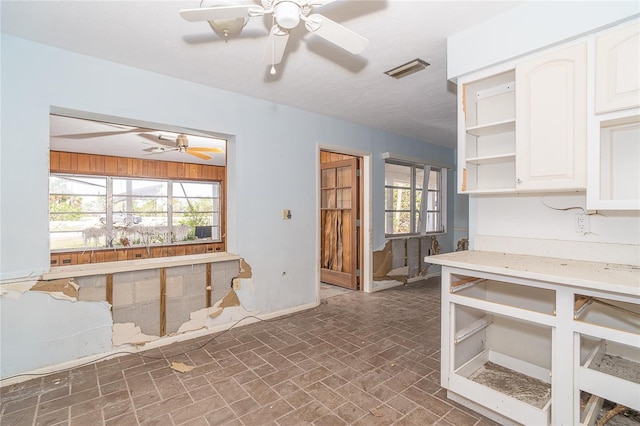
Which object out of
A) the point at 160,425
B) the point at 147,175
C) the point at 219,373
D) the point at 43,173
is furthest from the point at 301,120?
the point at 147,175

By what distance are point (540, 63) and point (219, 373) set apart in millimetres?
3088

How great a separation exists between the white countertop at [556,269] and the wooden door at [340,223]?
2826 millimetres

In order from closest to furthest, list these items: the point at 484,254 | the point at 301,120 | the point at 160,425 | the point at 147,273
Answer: the point at 160,425
the point at 484,254
the point at 147,273
the point at 301,120

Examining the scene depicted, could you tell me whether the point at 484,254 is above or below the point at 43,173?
below

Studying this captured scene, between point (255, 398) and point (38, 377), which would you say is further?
point (38, 377)

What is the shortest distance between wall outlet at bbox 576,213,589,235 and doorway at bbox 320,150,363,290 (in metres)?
3.10

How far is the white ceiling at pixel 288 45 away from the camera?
1.96 metres

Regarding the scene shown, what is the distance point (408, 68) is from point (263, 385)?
9.35ft

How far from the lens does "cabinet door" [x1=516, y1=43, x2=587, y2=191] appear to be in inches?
69.3

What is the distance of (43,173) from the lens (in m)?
2.42

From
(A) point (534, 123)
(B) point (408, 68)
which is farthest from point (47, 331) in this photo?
(A) point (534, 123)

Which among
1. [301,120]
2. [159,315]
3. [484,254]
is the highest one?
[301,120]

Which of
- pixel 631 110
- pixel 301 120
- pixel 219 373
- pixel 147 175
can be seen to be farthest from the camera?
pixel 147 175

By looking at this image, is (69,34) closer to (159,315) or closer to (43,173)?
(43,173)
